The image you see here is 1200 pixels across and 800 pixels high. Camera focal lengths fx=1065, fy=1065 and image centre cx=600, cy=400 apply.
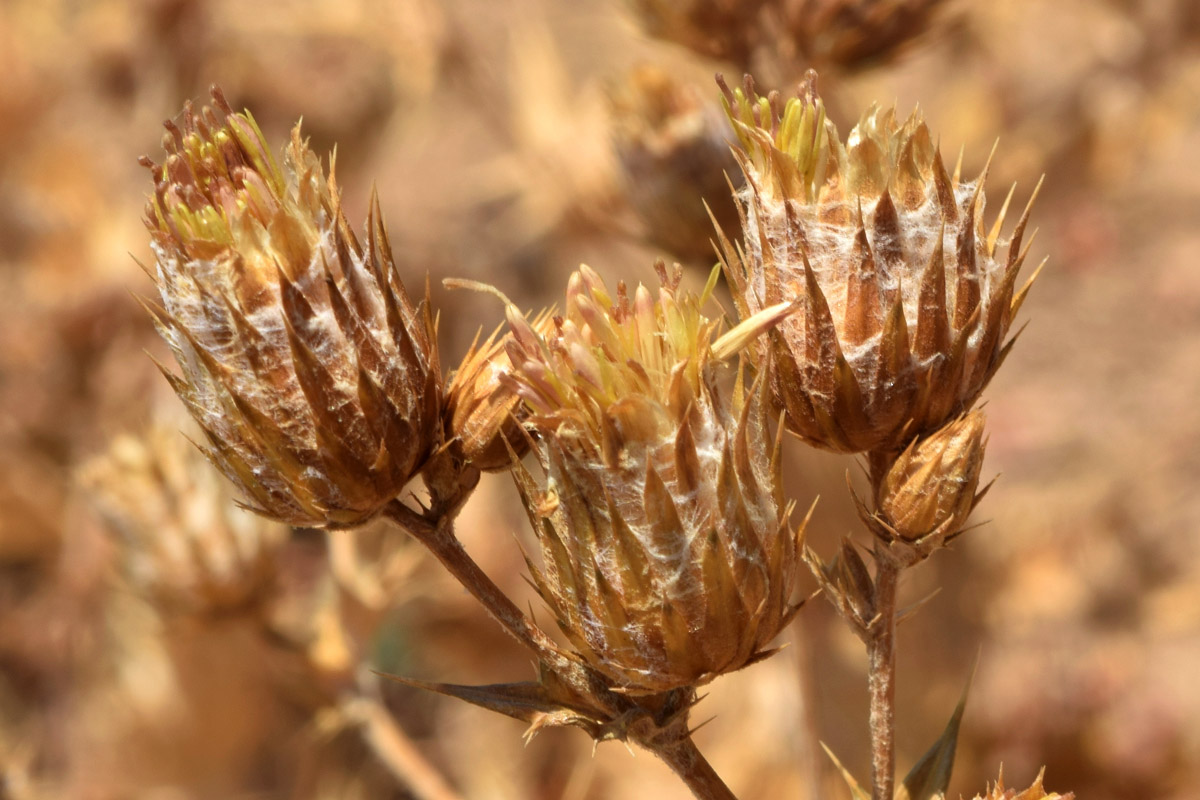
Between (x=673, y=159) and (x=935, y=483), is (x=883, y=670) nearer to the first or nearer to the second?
(x=935, y=483)

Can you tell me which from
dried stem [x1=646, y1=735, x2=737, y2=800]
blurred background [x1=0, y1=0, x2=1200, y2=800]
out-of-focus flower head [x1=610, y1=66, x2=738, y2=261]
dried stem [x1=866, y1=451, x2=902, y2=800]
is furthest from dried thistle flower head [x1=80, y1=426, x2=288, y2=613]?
dried stem [x1=866, y1=451, x2=902, y2=800]

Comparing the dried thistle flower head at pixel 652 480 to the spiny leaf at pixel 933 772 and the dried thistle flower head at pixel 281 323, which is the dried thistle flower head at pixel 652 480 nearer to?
the dried thistle flower head at pixel 281 323

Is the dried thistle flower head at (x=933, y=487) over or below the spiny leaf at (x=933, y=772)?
over

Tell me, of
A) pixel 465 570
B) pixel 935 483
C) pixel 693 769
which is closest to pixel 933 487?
pixel 935 483

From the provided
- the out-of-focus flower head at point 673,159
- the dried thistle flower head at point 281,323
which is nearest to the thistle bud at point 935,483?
the dried thistle flower head at point 281,323

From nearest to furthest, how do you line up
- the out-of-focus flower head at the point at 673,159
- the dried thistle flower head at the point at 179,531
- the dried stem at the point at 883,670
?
the dried stem at the point at 883,670 < the out-of-focus flower head at the point at 673,159 < the dried thistle flower head at the point at 179,531

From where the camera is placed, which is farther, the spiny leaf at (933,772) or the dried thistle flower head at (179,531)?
Answer: the dried thistle flower head at (179,531)

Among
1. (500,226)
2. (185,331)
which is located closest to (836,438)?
(185,331)
